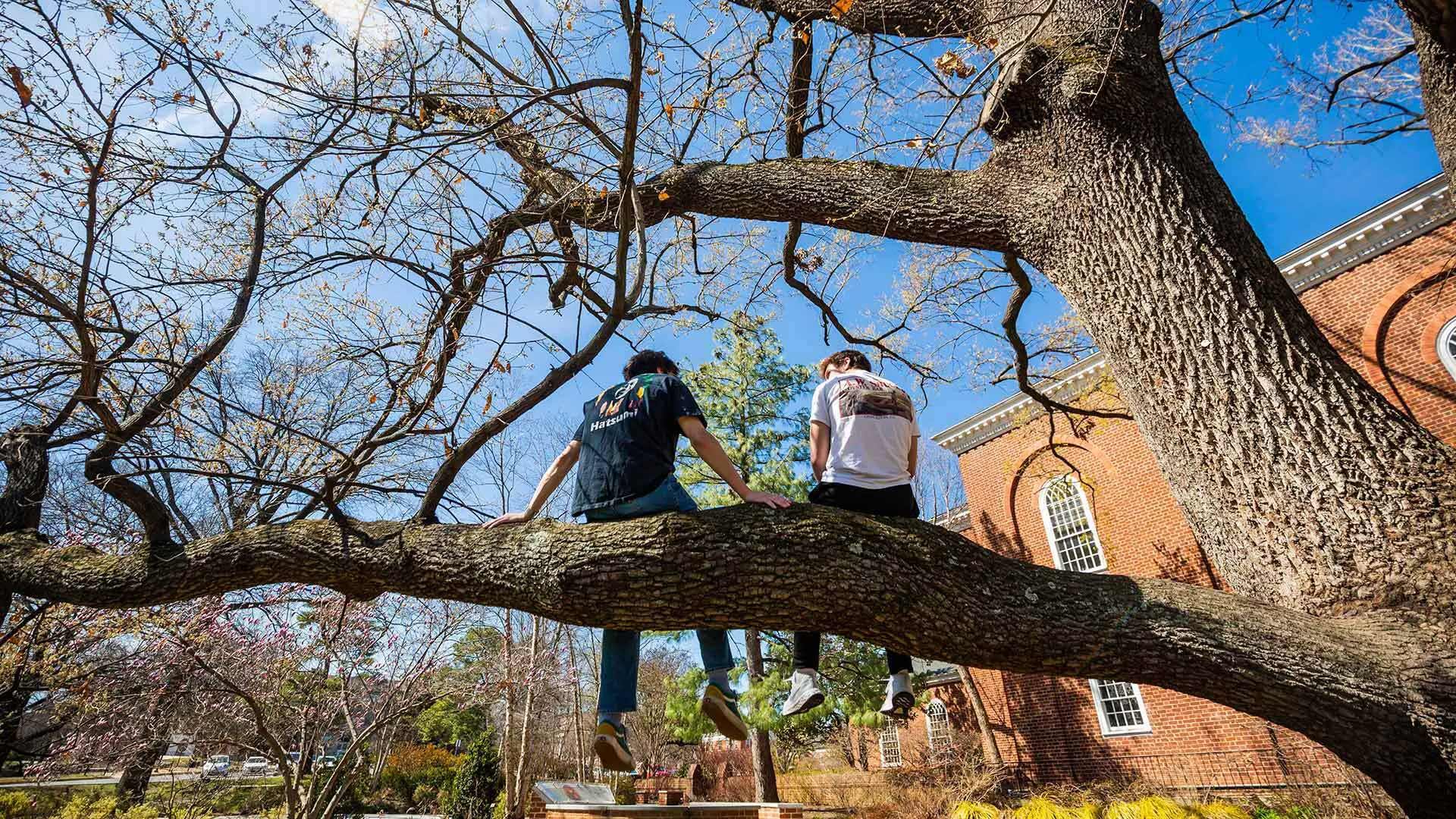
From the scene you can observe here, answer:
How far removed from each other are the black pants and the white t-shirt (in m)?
0.03

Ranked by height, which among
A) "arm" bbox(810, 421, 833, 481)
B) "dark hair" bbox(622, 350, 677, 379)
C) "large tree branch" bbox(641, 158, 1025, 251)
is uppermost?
"large tree branch" bbox(641, 158, 1025, 251)

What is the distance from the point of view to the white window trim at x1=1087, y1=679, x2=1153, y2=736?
→ 590 inches

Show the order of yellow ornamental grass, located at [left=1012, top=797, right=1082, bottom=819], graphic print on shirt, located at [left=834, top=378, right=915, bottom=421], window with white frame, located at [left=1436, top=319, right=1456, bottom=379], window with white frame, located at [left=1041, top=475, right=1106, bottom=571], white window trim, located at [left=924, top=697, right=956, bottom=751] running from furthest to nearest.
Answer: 1. white window trim, located at [left=924, top=697, right=956, bottom=751]
2. window with white frame, located at [left=1041, top=475, right=1106, bottom=571]
3. window with white frame, located at [left=1436, top=319, right=1456, bottom=379]
4. yellow ornamental grass, located at [left=1012, top=797, right=1082, bottom=819]
5. graphic print on shirt, located at [left=834, top=378, right=915, bottom=421]

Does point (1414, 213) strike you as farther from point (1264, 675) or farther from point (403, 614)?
point (403, 614)

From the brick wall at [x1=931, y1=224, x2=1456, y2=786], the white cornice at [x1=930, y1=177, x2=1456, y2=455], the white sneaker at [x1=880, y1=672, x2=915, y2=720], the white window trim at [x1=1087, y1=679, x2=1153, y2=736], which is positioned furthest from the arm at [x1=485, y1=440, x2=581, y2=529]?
the white window trim at [x1=1087, y1=679, x2=1153, y2=736]

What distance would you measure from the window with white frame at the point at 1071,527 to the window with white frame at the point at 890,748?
9.36 m

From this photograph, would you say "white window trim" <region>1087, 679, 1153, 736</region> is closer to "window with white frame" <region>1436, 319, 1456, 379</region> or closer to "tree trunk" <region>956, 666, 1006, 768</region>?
"tree trunk" <region>956, 666, 1006, 768</region>

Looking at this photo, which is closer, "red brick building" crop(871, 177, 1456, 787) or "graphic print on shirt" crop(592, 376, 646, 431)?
"graphic print on shirt" crop(592, 376, 646, 431)

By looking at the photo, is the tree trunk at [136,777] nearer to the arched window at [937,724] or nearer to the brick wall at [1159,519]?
the brick wall at [1159,519]

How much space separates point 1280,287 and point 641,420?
2889 millimetres

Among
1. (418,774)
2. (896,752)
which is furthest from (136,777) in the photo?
(896,752)

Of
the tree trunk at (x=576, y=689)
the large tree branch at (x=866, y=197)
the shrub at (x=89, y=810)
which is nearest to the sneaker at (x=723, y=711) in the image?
the large tree branch at (x=866, y=197)

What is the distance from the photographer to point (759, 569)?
2.44m

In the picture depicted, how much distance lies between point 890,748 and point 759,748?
33.4 ft
